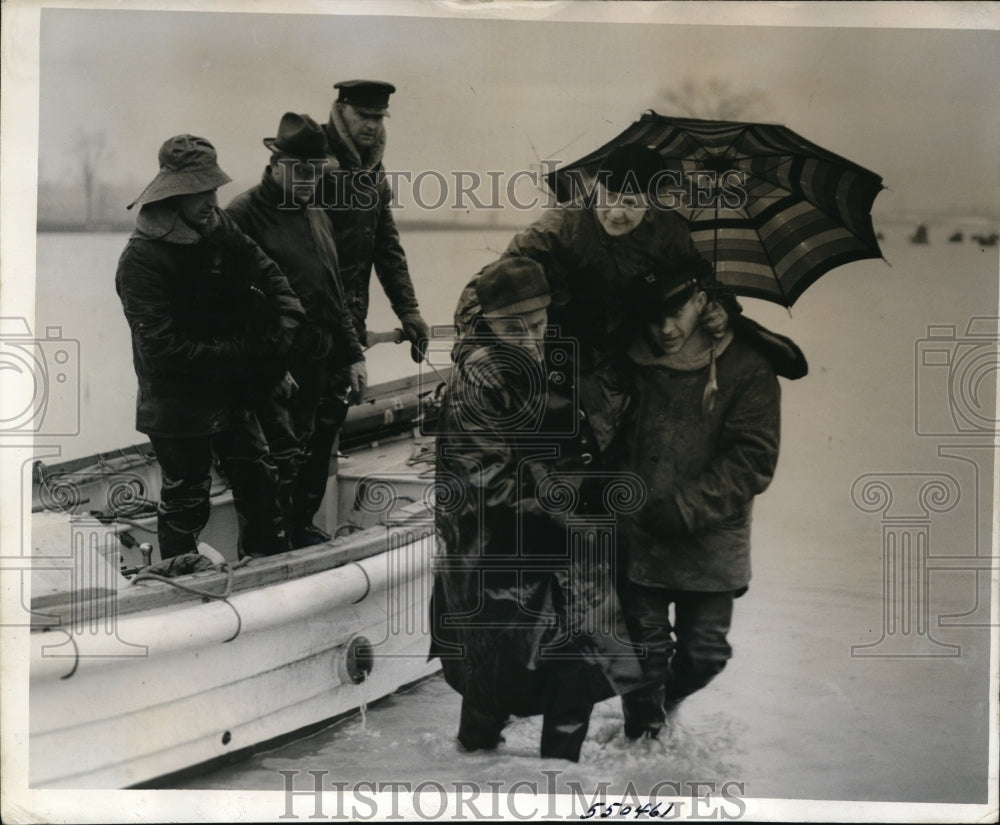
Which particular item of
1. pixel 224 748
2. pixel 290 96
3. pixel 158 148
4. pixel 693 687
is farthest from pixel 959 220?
pixel 224 748

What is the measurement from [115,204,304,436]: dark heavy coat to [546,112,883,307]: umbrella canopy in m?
1.10

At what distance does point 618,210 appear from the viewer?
4777 millimetres

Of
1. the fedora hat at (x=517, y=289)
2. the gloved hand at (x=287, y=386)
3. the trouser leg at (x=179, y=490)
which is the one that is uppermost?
the fedora hat at (x=517, y=289)

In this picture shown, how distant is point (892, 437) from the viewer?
16.3 ft

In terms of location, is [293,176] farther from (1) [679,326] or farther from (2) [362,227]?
(1) [679,326]

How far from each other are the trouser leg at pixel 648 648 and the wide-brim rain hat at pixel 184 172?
1996 mm

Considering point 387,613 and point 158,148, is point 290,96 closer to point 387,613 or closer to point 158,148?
point 158,148

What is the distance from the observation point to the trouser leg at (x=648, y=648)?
4.81 m

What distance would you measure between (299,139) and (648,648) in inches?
84.8

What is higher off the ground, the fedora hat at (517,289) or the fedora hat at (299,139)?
the fedora hat at (299,139)

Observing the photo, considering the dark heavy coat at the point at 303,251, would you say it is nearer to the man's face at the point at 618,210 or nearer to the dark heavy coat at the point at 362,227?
the dark heavy coat at the point at 362,227

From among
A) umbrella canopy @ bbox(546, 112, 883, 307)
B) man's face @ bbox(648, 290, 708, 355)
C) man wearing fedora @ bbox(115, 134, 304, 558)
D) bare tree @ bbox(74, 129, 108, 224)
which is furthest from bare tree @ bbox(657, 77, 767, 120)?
bare tree @ bbox(74, 129, 108, 224)

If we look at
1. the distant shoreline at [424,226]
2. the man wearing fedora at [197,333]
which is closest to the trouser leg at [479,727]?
the man wearing fedora at [197,333]

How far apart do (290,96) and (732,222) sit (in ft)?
5.30
